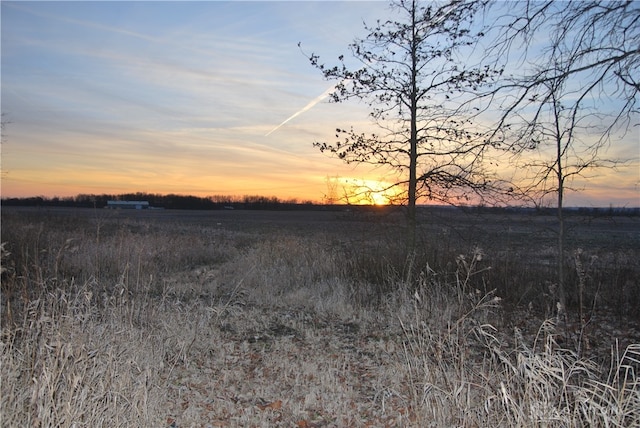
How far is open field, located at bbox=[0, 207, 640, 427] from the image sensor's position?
3.58 metres

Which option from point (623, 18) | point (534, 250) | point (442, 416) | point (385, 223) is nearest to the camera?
point (442, 416)

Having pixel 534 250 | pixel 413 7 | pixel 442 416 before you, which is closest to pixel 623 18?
pixel 442 416

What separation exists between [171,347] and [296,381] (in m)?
1.84

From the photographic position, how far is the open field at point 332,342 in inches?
141

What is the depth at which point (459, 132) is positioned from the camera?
873cm

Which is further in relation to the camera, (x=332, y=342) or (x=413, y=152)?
(x=413, y=152)

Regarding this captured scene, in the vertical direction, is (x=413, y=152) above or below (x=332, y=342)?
above

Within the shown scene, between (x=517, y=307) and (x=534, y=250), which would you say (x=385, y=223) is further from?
(x=534, y=250)

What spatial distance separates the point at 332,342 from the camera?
6539 millimetres

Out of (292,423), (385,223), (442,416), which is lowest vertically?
(292,423)

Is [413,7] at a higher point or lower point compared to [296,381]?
higher

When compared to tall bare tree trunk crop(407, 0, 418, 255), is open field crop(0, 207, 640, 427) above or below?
below

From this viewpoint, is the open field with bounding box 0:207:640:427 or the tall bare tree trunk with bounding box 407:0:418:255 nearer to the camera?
the open field with bounding box 0:207:640:427

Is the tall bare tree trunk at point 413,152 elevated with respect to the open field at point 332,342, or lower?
elevated
